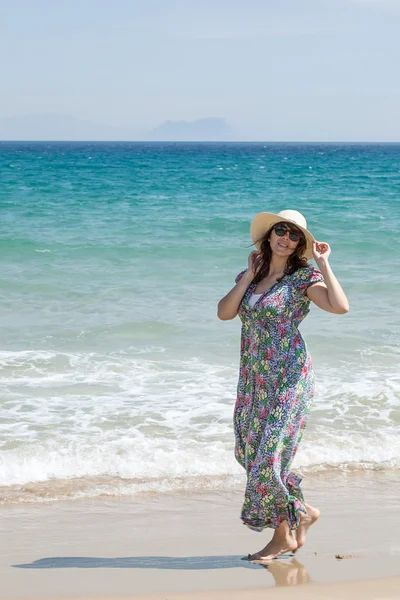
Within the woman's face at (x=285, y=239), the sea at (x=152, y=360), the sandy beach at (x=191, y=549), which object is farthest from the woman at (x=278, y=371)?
the sea at (x=152, y=360)

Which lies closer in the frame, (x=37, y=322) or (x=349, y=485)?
(x=349, y=485)

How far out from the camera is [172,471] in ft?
19.4

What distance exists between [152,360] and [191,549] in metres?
4.20

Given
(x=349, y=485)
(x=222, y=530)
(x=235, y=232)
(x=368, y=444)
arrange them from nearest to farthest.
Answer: (x=222, y=530)
(x=349, y=485)
(x=368, y=444)
(x=235, y=232)

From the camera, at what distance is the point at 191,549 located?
450 cm

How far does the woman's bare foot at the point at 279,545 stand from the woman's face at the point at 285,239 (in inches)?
49.7

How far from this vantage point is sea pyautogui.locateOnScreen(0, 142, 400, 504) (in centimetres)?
601

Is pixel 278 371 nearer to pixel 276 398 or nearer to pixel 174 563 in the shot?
pixel 276 398

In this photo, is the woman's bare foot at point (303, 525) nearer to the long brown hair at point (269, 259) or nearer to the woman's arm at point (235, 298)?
the woman's arm at point (235, 298)

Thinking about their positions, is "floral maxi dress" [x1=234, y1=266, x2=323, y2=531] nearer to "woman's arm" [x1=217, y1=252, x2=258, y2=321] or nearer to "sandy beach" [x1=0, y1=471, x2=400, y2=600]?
"woman's arm" [x1=217, y1=252, x2=258, y2=321]


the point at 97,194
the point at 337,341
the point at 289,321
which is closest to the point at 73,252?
the point at 337,341

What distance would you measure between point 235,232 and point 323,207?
723cm

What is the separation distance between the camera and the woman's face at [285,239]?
420cm

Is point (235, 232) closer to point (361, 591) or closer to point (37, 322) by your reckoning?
point (37, 322)
